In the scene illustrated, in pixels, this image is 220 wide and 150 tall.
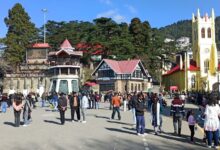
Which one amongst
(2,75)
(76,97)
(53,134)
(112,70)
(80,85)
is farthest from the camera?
(2,75)

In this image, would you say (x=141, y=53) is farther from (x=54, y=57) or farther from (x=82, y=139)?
(x=82, y=139)

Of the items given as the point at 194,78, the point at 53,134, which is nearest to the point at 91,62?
the point at 194,78

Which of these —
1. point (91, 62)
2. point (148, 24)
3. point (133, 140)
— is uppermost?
point (148, 24)

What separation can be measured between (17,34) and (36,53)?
681cm

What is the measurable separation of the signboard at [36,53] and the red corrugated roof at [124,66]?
1626 centimetres

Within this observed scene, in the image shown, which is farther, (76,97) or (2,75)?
(2,75)

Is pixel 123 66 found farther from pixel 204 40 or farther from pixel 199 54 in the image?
pixel 204 40

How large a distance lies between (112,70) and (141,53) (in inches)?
411

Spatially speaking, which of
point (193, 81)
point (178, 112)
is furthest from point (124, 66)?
point (178, 112)

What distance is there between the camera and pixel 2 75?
89125 mm

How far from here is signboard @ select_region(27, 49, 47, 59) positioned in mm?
88938

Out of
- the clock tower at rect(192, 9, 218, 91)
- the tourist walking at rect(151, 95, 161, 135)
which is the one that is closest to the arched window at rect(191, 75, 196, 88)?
the clock tower at rect(192, 9, 218, 91)

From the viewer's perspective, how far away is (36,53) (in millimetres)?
89375

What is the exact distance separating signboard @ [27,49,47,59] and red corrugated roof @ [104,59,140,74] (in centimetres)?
1626
